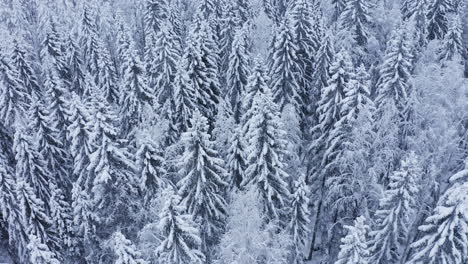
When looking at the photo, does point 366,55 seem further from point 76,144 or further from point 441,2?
point 76,144

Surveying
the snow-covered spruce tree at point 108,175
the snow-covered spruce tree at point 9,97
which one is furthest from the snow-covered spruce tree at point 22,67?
the snow-covered spruce tree at point 108,175

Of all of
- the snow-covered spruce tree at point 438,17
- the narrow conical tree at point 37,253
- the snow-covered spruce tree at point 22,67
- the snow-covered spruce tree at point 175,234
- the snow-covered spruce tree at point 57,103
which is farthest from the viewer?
the snow-covered spruce tree at point 438,17

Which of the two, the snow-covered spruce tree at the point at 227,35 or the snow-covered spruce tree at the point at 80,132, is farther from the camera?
the snow-covered spruce tree at the point at 227,35

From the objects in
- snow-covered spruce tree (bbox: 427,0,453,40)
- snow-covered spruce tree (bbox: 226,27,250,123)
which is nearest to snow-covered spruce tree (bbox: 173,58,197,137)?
snow-covered spruce tree (bbox: 226,27,250,123)

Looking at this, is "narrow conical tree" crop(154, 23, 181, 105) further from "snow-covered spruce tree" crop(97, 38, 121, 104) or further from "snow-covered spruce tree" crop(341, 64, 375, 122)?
"snow-covered spruce tree" crop(341, 64, 375, 122)

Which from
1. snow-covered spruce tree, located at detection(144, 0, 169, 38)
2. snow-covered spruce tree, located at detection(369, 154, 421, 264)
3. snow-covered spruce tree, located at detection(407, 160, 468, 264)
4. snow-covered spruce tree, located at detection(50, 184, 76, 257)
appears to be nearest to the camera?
snow-covered spruce tree, located at detection(407, 160, 468, 264)

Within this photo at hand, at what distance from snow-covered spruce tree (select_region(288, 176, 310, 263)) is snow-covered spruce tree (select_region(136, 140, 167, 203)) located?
8.55m

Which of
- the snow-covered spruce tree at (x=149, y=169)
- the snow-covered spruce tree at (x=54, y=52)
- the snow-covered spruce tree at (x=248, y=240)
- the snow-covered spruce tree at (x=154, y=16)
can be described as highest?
the snow-covered spruce tree at (x=154, y=16)

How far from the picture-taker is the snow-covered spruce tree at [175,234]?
62.6 feet

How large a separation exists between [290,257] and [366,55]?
24.6m

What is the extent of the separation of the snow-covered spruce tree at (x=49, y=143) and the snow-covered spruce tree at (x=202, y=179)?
13.4 meters

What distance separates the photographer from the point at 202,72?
34438mm

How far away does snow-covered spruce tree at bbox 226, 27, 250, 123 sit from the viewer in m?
36.6

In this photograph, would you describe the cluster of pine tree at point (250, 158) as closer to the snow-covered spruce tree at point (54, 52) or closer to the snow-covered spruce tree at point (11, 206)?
the snow-covered spruce tree at point (11, 206)
